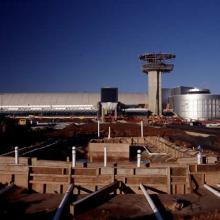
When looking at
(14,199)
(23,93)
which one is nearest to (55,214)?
(14,199)

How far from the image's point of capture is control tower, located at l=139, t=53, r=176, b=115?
124 meters

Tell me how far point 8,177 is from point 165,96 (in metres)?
161

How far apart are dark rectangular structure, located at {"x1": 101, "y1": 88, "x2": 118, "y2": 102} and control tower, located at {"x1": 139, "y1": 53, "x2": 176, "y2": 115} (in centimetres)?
1577

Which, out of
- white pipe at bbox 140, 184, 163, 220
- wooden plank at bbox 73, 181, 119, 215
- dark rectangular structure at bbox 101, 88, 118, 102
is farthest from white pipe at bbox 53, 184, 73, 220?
dark rectangular structure at bbox 101, 88, 118, 102

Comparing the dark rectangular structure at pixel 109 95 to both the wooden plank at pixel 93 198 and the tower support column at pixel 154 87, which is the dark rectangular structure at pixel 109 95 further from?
the wooden plank at pixel 93 198

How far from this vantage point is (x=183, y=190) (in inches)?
754

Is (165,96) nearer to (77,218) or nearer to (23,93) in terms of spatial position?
(23,93)

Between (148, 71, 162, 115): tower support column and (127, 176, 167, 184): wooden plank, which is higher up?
(148, 71, 162, 115): tower support column

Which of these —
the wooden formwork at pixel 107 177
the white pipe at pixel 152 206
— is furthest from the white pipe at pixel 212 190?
the white pipe at pixel 152 206

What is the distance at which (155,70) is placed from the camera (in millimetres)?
124250

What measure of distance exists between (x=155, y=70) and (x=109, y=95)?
21.5 metres

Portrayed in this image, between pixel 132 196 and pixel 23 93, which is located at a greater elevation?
pixel 23 93

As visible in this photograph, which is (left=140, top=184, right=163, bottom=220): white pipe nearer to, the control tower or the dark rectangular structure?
the control tower

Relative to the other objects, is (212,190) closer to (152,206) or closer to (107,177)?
(152,206)
